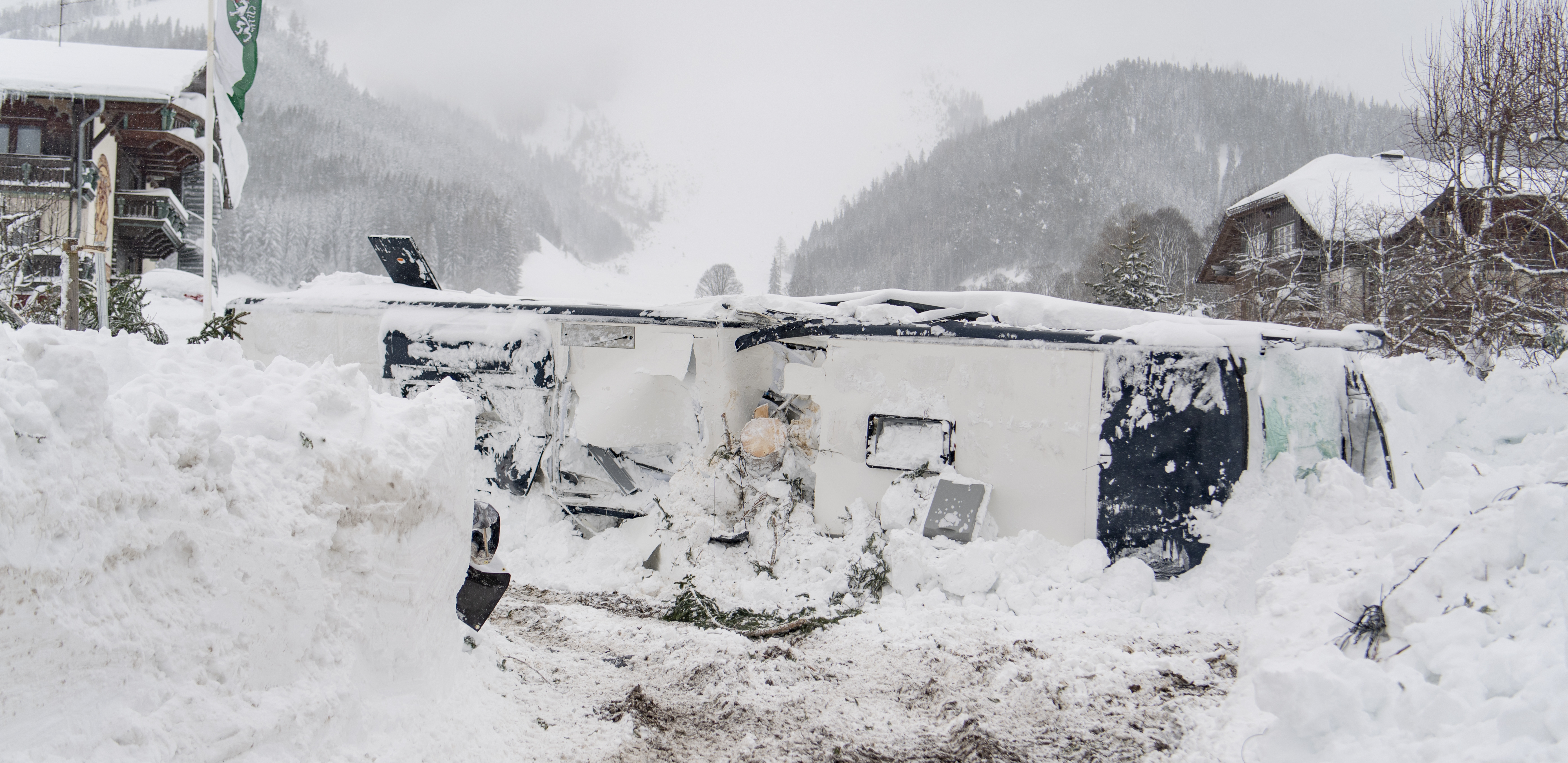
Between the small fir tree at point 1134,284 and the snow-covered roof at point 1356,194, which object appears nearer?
the snow-covered roof at point 1356,194

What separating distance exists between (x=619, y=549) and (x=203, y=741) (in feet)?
13.0

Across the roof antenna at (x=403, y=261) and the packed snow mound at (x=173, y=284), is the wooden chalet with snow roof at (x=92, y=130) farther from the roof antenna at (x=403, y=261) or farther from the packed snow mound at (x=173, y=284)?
the roof antenna at (x=403, y=261)

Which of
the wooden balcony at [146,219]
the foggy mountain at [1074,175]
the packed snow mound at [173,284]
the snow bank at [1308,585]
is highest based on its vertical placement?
the foggy mountain at [1074,175]

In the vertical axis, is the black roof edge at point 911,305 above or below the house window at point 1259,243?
below

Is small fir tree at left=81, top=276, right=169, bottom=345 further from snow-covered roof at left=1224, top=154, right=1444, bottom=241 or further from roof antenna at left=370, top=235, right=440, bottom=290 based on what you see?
snow-covered roof at left=1224, top=154, right=1444, bottom=241

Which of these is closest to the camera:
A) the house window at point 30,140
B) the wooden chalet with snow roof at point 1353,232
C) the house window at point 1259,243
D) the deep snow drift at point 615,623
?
the deep snow drift at point 615,623

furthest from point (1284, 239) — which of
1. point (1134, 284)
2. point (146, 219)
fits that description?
point (146, 219)

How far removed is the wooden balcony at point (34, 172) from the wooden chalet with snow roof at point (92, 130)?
2 cm

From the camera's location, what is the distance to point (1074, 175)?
71.8 meters

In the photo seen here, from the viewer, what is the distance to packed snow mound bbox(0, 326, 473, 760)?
181cm

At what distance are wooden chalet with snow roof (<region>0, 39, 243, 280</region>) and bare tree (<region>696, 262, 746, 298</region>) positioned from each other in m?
13.0

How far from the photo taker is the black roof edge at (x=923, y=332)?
5.39 m

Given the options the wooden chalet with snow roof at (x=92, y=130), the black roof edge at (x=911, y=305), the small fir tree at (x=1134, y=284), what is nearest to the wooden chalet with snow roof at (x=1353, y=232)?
the small fir tree at (x=1134, y=284)

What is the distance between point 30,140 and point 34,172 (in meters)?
1.20
